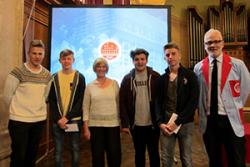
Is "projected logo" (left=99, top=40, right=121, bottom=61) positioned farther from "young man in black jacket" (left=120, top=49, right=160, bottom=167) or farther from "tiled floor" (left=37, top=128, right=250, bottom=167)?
"tiled floor" (left=37, top=128, right=250, bottom=167)

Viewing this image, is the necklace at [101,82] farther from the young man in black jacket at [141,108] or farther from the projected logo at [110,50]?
the projected logo at [110,50]

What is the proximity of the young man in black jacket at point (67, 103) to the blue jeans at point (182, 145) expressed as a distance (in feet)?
2.53

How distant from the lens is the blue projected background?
375 centimetres

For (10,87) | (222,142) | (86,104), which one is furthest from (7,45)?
(222,142)

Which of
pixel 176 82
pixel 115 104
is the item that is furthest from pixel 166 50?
pixel 115 104

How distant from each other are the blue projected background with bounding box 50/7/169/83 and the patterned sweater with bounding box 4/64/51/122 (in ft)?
4.01

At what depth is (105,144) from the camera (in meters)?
2.77

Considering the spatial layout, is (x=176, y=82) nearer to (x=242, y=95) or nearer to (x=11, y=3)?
(x=242, y=95)

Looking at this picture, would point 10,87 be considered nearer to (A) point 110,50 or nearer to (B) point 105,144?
(B) point 105,144

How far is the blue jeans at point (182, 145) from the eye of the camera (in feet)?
8.18

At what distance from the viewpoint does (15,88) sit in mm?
2475

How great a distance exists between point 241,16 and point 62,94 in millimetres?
7502

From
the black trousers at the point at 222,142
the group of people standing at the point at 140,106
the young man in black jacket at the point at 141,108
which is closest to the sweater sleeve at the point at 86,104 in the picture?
the group of people standing at the point at 140,106

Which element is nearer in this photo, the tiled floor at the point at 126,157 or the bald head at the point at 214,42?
the bald head at the point at 214,42
